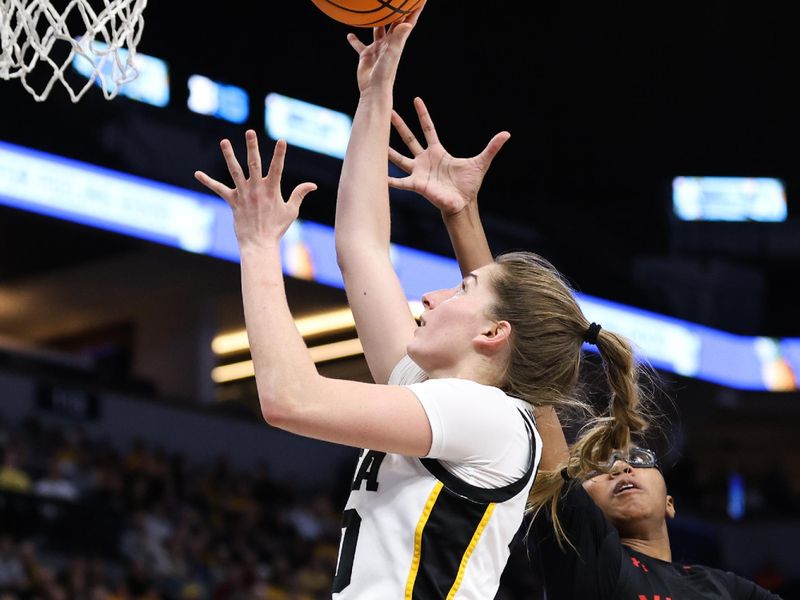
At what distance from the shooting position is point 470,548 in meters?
2.02

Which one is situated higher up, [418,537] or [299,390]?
[299,390]

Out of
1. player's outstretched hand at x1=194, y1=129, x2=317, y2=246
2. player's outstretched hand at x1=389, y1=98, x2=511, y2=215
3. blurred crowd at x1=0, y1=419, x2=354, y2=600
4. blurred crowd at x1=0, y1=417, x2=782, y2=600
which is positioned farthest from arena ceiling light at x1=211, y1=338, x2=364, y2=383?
player's outstretched hand at x1=194, y1=129, x2=317, y2=246

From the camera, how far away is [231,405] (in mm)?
14336

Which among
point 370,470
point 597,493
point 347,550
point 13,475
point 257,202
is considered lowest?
point 347,550

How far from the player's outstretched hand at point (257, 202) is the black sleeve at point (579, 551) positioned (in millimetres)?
791

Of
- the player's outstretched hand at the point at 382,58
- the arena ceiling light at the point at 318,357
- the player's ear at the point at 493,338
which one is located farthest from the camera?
the arena ceiling light at the point at 318,357

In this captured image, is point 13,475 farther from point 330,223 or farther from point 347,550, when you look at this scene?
point 347,550

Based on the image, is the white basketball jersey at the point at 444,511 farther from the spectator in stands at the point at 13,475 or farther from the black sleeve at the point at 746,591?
the spectator in stands at the point at 13,475

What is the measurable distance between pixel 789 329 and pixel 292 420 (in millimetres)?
15841

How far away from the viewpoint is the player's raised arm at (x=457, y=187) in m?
2.63

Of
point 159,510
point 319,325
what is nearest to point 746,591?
point 159,510

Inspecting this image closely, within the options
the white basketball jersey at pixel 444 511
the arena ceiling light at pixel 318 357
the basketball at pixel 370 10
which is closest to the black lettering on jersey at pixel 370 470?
the white basketball jersey at pixel 444 511

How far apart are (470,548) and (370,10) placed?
121 cm

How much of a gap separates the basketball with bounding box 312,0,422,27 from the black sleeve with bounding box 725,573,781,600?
1370 mm
